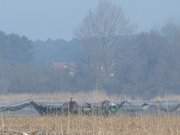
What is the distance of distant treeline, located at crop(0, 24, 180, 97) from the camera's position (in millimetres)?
38906

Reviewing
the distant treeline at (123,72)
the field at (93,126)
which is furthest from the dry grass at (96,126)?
the distant treeline at (123,72)

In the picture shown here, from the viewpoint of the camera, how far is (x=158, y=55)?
45125 mm

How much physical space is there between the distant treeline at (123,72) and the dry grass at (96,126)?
769 inches

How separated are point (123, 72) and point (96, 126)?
26879 millimetres

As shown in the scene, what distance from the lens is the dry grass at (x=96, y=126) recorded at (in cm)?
1418

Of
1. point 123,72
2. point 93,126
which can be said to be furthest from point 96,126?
point 123,72

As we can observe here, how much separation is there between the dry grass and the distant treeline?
1953cm

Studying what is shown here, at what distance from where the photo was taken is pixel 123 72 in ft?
138

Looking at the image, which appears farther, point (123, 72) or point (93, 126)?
point (123, 72)

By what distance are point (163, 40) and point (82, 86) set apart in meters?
8.68

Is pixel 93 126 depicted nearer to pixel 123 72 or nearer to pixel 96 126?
Result: pixel 96 126

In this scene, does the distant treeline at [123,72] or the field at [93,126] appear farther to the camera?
the distant treeline at [123,72]

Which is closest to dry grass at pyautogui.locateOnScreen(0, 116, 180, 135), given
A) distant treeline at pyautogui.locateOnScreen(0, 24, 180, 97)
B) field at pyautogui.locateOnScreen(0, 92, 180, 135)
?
field at pyautogui.locateOnScreen(0, 92, 180, 135)

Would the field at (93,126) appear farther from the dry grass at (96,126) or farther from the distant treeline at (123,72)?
the distant treeline at (123,72)
